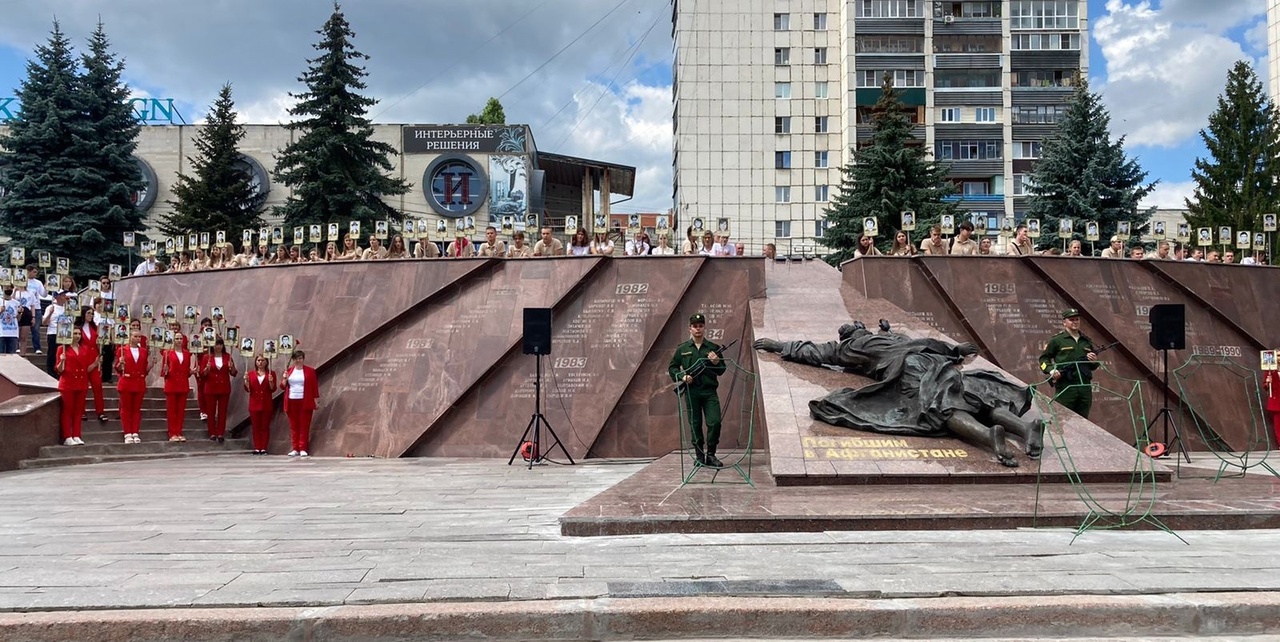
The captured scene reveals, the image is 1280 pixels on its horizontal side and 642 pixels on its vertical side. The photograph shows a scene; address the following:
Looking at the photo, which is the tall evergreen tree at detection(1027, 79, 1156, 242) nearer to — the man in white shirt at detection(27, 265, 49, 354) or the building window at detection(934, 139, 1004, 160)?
the building window at detection(934, 139, 1004, 160)

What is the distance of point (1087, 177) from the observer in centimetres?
2997

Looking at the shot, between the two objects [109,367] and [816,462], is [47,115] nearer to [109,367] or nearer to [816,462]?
[109,367]

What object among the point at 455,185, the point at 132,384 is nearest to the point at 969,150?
the point at 455,185

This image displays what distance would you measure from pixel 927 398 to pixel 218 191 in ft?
101

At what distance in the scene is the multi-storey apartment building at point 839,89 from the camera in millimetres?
49969

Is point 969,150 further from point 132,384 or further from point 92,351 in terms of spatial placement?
point 92,351

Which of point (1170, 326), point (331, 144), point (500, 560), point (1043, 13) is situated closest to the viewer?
point (500, 560)

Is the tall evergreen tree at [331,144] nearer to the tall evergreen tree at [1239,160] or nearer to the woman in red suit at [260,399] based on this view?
the woman in red suit at [260,399]

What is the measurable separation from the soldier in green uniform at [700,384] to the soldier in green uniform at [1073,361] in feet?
13.7

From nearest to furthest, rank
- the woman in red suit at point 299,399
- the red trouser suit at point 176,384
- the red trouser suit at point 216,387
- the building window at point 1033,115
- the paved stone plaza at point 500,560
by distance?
the paved stone plaza at point 500,560, the red trouser suit at point 176,384, the woman in red suit at point 299,399, the red trouser suit at point 216,387, the building window at point 1033,115

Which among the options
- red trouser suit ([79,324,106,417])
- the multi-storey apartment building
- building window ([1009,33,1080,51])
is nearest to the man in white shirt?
red trouser suit ([79,324,106,417])

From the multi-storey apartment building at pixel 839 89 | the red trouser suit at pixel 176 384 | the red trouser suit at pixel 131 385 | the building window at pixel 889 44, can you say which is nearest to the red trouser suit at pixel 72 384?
the red trouser suit at pixel 131 385

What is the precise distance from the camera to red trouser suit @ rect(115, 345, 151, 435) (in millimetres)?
13133

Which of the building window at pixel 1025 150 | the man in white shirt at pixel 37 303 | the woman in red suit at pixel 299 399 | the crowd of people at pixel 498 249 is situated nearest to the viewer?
the woman in red suit at pixel 299 399
